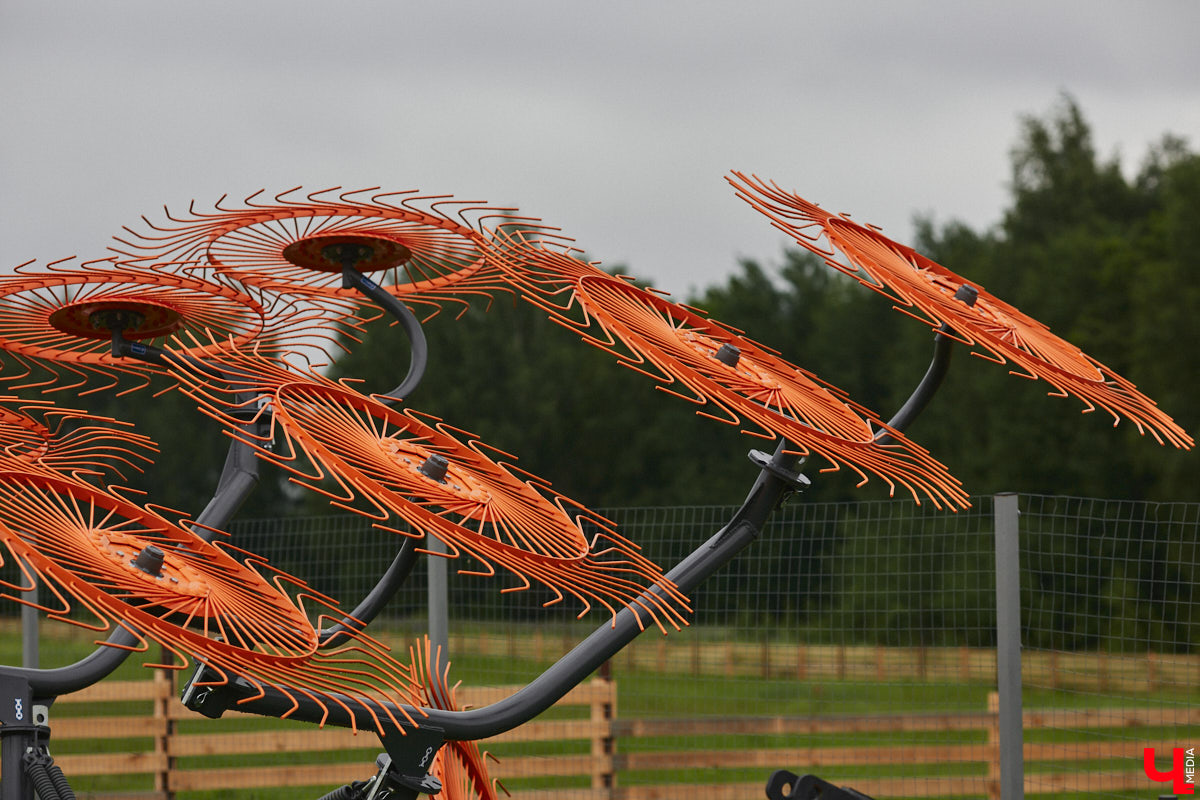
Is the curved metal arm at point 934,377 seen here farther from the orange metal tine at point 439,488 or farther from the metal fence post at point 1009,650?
the metal fence post at point 1009,650

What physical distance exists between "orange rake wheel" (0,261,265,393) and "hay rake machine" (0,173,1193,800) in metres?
0.01

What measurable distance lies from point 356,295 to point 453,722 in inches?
77.2

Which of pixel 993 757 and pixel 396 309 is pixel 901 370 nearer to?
pixel 993 757

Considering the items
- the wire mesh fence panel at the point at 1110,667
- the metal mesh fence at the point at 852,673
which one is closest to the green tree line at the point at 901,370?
the wire mesh fence panel at the point at 1110,667

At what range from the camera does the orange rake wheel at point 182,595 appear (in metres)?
2.56

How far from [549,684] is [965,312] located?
4.89ft

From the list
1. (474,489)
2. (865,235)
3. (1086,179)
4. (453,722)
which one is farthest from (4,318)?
(1086,179)

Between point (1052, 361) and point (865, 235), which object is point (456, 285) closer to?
point (865, 235)

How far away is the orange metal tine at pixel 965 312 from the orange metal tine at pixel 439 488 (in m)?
0.93

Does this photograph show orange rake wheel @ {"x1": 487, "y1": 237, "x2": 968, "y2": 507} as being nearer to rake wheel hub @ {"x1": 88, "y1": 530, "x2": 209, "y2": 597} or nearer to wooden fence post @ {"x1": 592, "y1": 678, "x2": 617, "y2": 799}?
rake wheel hub @ {"x1": 88, "y1": 530, "x2": 209, "y2": 597}

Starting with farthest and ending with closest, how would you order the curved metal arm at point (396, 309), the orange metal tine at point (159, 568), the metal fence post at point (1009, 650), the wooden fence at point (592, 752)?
the wooden fence at point (592, 752), the metal fence post at point (1009, 650), the curved metal arm at point (396, 309), the orange metal tine at point (159, 568)

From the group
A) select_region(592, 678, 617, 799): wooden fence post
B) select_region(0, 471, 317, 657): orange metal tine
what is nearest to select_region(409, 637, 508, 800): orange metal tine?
select_region(0, 471, 317, 657): orange metal tine

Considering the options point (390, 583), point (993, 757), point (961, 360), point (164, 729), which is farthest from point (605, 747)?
point (961, 360)

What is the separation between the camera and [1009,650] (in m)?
5.05
